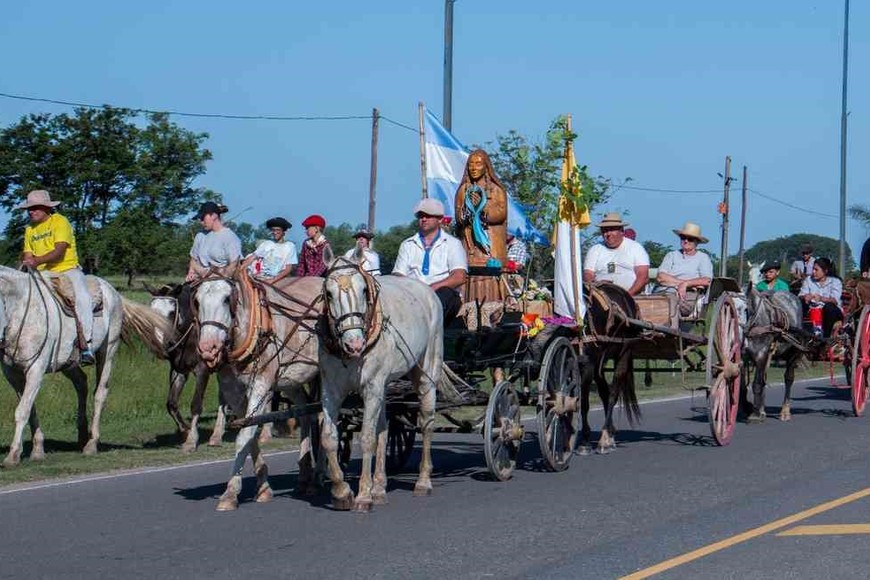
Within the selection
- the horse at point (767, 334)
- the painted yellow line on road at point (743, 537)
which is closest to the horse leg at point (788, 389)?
the horse at point (767, 334)

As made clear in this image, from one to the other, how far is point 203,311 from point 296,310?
3.45 ft

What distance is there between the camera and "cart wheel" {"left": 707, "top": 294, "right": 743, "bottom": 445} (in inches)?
577

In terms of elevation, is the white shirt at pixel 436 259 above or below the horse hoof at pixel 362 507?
above

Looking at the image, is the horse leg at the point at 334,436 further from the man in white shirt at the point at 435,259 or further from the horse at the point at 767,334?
the horse at the point at 767,334

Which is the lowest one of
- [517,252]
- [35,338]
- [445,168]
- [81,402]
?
[81,402]

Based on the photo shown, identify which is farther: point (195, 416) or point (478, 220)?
point (195, 416)

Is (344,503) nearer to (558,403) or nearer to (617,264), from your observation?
(558,403)

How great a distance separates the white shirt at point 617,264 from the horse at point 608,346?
533 mm

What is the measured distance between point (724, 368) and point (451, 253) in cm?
411

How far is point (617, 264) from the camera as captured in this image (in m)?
15.1

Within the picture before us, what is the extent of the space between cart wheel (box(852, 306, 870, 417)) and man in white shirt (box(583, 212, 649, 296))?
15.5ft

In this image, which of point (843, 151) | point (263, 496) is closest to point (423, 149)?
point (263, 496)

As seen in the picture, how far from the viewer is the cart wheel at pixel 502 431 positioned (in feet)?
38.2

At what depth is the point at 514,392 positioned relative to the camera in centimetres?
1230
